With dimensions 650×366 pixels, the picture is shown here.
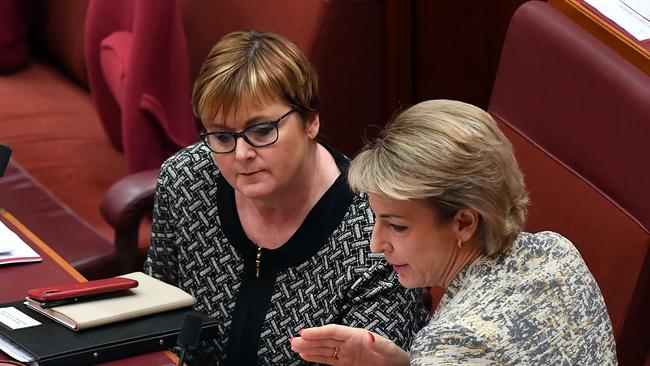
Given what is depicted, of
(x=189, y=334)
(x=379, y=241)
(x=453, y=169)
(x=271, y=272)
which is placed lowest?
(x=271, y=272)

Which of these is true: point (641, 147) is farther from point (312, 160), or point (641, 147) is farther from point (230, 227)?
point (230, 227)

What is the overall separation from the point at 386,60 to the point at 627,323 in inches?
39.5

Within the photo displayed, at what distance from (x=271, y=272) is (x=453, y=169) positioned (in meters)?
0.66

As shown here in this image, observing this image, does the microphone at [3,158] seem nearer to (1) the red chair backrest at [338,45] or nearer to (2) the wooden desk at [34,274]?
(2) the wooden desk at [34,274]

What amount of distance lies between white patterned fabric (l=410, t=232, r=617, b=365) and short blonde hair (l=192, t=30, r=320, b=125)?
0.55 metres

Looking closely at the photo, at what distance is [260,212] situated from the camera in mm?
Result: 2258

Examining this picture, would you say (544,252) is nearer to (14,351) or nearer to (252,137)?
(252,137)

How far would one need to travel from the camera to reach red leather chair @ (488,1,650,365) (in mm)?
2107

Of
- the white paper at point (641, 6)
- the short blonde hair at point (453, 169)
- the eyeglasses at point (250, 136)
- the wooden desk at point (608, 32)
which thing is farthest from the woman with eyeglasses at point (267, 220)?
the white paper at point (641, 6)

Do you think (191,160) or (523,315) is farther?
(191,160)

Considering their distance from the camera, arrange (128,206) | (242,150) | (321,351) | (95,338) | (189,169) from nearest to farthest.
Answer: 1. (321,351)
2. (95,338)
3. (242,150)
4. (189,169)
5. (128,206)

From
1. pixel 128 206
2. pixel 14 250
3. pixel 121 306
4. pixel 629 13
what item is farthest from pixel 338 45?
pixel 121 306

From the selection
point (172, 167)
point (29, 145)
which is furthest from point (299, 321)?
point (29, 145)

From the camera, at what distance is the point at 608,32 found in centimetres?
226
